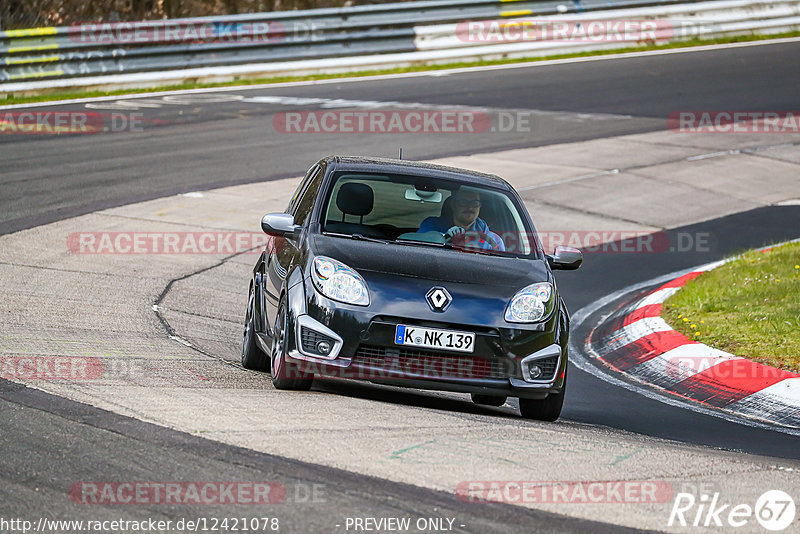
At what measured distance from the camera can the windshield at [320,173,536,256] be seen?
308 inches

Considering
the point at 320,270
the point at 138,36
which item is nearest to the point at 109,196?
the point at 320,270

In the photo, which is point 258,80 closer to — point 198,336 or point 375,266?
point 198,336

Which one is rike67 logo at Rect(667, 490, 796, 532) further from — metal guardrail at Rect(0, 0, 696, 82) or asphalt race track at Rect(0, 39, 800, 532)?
metal guardrail at Rect(0, 0, 696, 82)

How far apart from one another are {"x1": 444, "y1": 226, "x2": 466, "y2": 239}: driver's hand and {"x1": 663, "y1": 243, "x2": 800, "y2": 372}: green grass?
2500mm

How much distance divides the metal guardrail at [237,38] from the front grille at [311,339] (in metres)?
16.7

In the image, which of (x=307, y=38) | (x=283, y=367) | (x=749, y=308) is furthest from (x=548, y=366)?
(x=307, y=38)

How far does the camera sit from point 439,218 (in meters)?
8.03

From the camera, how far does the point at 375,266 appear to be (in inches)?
279

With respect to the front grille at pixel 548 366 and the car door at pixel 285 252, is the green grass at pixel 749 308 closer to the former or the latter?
the front grille at pixel 548 366

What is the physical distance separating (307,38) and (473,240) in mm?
18217

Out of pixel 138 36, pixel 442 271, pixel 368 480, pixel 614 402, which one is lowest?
pixel 614 402

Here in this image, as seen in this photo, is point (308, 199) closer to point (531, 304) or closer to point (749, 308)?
point (531, 304)

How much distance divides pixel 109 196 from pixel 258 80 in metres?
10.7

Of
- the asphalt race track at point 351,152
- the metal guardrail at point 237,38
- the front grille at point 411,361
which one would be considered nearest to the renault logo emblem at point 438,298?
the front grille at point 411,361
